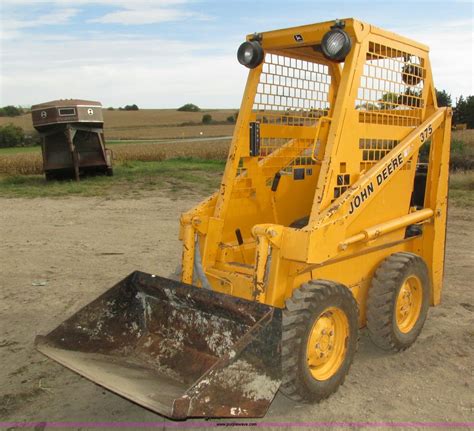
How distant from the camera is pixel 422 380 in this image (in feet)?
12.5

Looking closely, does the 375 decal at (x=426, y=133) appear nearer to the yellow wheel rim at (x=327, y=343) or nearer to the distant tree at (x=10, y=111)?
the yellow wheel rim at (x=327, y=343)

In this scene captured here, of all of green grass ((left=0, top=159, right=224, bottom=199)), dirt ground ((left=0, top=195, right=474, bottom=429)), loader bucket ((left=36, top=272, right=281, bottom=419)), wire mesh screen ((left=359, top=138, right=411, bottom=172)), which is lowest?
dirt ground ((left=0, top=195, right=474, bottom=429))

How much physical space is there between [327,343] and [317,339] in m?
0.13

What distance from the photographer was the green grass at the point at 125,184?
13.4m

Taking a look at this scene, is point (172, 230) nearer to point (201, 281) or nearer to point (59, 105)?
point (201, 281)

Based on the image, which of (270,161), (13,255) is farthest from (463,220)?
(13,255)

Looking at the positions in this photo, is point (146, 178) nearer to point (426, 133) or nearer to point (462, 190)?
point (462, 190)

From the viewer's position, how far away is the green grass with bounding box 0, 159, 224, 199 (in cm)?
1338

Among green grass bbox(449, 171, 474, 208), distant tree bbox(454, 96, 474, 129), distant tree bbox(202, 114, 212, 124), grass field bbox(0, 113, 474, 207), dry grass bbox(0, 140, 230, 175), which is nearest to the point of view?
green grass bbox(449, 171, 474, 208)

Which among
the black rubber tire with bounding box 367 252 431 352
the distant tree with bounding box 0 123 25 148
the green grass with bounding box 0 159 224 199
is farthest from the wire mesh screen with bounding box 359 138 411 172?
the distant tree with bounding box 0 123 25 148

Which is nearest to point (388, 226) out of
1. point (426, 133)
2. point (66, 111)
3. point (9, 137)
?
point (426, 133)

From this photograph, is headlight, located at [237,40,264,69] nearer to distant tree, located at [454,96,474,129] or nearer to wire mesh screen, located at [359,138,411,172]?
wire mesh screen, located at [359,138,411,172]

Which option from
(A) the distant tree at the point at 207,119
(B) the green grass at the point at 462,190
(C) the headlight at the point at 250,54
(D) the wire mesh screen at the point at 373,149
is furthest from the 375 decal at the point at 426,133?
(A) the distant tree at the point at 207,119

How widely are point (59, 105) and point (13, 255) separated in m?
7.73
